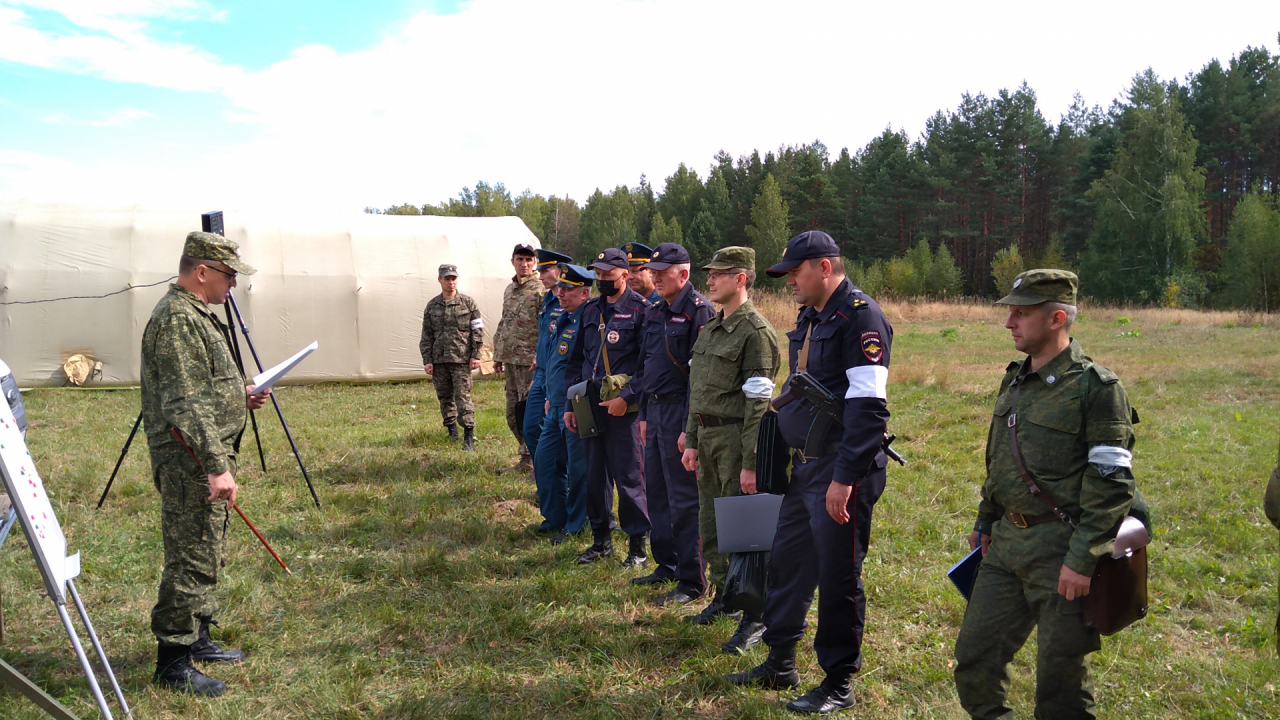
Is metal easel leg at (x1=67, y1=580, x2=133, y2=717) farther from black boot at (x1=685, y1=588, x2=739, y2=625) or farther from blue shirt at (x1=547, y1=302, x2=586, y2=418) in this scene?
blue shirt at (x1=547, y1=302, x2=586, y2=418)

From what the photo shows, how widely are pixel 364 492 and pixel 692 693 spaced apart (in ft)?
15.8

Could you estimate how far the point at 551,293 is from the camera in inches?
288

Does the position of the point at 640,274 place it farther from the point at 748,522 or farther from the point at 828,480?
the point at 828,480

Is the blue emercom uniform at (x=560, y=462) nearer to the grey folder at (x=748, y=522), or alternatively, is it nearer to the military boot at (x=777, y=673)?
the grey folder at (x=748, y=522)

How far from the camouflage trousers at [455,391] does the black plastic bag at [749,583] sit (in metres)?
6.25

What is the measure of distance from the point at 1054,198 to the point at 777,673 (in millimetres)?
54258

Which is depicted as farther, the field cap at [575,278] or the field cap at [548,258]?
the field cap at [548,258]

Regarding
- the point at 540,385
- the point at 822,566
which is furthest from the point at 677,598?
the point at 540,385

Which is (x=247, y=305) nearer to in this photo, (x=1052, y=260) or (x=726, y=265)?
(x=726, y=265)

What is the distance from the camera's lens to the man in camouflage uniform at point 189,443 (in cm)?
372

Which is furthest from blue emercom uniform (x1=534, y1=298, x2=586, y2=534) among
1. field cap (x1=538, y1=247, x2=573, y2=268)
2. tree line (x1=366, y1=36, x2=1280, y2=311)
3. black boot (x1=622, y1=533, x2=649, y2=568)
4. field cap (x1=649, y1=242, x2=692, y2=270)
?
tree line (x1=366, y1=36, x2=1280, y2=311)

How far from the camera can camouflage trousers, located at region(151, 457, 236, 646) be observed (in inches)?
150

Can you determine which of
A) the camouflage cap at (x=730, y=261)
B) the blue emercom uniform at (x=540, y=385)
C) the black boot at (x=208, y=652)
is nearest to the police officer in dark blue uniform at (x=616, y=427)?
the blue emercom uniform at (x=540, y=385)

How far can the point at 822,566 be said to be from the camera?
3.54m
